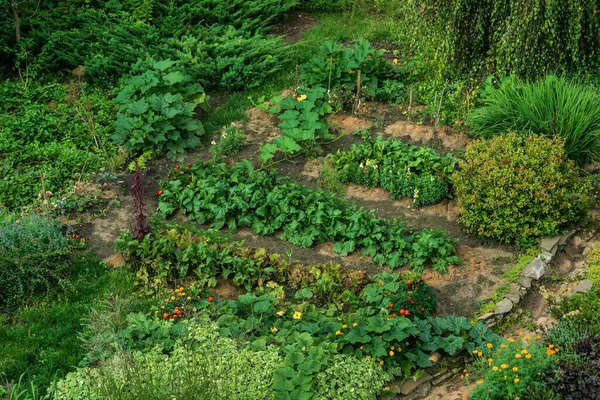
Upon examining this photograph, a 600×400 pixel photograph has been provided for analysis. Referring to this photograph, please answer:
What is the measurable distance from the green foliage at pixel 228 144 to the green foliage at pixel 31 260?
2.46 m

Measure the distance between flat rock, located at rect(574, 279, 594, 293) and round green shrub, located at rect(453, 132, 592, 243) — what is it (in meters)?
0.77

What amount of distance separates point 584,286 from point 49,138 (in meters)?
6.99

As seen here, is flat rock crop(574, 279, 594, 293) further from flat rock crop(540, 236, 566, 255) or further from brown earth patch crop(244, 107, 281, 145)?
brown earth patch crop(244, 107, 281, 145)

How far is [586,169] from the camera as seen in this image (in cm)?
970

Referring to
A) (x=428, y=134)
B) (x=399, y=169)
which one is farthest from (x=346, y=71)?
(x=399, y=169)

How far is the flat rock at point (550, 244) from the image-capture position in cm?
871

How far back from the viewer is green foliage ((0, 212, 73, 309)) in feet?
27.1

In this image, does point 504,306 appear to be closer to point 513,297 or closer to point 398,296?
point 513,297

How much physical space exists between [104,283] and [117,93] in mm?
3968

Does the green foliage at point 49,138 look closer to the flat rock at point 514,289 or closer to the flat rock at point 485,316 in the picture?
the flat rock at point 485,316

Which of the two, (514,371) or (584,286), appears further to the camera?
(584,286)

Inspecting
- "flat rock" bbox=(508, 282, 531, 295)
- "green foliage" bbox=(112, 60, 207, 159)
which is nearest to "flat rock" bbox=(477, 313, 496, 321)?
"flat rock" bbox=(508, 282, 531, 295)

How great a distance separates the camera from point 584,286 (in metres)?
8.07

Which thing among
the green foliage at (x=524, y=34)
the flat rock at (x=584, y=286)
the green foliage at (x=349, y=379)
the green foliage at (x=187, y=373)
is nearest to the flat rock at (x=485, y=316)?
the flat rock at (x=584, y=286)
